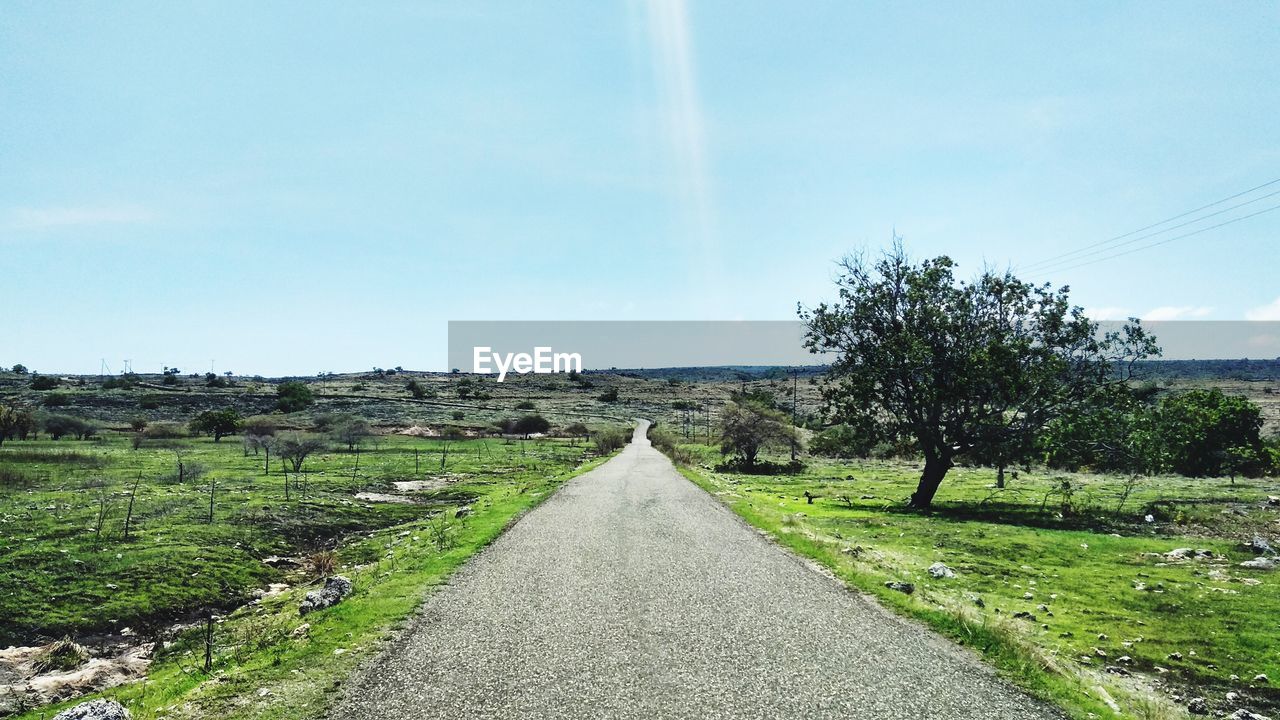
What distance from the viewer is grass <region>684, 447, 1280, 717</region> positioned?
1105 cm

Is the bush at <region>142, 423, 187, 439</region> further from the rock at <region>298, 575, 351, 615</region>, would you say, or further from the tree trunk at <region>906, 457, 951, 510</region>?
the tree trunk at <region>906, 457, 951, 510</region>

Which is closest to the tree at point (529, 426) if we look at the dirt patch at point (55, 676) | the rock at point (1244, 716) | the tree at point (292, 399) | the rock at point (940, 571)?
the tree at point (292, 399)

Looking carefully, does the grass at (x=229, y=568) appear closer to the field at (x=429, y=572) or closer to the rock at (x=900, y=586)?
the field at (x=429, y=572)

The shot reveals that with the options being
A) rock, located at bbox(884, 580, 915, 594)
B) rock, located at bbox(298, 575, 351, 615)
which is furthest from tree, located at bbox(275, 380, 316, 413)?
rock, located at bbox(884, 580, 915, 594)

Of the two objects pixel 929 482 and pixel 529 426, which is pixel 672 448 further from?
pixel 929 482

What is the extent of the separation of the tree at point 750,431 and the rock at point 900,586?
4202 cm

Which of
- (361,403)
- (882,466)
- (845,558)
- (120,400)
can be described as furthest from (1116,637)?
(120,400)

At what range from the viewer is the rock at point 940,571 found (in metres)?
18.0

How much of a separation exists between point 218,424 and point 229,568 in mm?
73037

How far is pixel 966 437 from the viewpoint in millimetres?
32594

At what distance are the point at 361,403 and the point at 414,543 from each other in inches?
4636

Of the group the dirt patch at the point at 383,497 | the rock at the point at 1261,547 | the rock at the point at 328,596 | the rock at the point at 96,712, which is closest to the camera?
the rock at the point at 96,712

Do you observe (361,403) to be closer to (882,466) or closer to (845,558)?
(882,466)

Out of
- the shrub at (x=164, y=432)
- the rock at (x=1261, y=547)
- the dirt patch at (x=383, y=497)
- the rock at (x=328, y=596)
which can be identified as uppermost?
the rock at (x=328, y=596)
